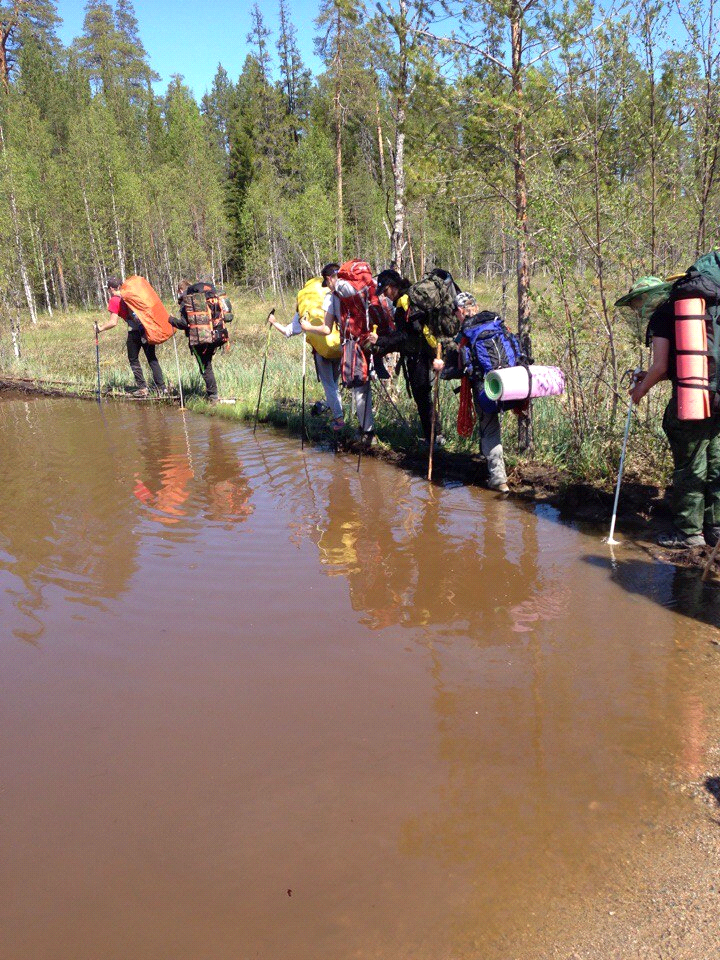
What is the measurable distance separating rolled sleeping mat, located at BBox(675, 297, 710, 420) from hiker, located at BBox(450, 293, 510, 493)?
6.55 ft

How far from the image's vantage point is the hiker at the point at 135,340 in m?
12.4

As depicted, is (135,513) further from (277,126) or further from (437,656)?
(277,126)

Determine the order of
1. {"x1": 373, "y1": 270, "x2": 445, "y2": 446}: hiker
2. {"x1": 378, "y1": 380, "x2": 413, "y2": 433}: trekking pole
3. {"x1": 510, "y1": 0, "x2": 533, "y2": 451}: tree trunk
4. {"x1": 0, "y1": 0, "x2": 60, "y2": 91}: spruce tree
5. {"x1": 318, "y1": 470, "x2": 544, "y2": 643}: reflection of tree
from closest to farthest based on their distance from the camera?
{"x1": 318, "y1": 470, "x2": 544, "y2": 643}: reflection of tree < {"x1": 510, "y1": 0, "x2": 533, "y2": 451}: tree trunk < {"x1": 373, "y1": 270, "x2": 445, "y2": 446}: hiker < {"x1": 378, "y1": 380, "x2": 413, "y2": 433}: trekking pole < {"x1": 0, "y1": 0, "x2": 60, "y2": 91}: spruce tree

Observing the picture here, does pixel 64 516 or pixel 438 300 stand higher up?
pixel 438 300

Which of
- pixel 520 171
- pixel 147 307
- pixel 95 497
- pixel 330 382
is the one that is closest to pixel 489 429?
pixel 520 171

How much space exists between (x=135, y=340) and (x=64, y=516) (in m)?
7.09

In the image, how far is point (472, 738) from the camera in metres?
3.16

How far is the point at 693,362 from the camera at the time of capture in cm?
477

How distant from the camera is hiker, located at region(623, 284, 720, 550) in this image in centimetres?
495

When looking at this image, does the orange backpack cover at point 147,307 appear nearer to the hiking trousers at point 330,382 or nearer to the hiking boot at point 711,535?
the hiking trousers at point 330,382

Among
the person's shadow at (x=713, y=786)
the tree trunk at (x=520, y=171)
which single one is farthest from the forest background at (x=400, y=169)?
the person's shadow at (x=713, y=786)

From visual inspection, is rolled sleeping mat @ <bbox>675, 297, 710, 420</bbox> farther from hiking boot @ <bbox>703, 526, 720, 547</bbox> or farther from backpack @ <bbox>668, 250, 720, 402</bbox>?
hiking boot @ <bbox>703, 526, 720, 547</bbox>

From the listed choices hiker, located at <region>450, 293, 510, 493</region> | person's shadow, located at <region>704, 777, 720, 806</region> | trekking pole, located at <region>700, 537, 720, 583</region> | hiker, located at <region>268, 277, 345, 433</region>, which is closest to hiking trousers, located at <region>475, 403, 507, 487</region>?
hiker, located at <region>450, 293, 510, 493</region>

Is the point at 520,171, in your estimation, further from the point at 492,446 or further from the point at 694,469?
the point at 694,469
